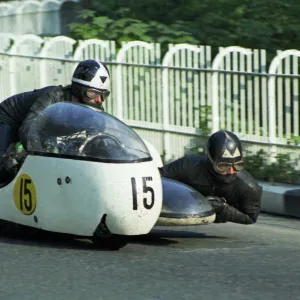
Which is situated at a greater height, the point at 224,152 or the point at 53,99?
the point at 53,99

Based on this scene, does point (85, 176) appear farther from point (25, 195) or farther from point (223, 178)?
point (223, 178)

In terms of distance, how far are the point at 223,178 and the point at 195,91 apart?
4261 mm

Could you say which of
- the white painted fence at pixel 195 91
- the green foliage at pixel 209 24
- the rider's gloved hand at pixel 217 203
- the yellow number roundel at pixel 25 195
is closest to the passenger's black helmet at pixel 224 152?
the rider's gloved hand at pixel 217 203

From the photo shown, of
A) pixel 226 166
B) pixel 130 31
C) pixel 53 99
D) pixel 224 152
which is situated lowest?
pixel 226 166

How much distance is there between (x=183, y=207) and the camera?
8547mm

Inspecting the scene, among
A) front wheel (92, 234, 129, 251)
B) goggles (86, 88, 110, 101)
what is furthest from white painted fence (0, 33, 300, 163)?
front wheel (92, 234, 129, 251)

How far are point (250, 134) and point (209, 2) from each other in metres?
4.61

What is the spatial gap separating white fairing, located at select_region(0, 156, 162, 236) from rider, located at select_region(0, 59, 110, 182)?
2.20ft

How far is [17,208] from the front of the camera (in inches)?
346

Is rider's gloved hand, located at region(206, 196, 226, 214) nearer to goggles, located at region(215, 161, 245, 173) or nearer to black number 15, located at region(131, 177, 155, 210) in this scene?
goggles, located at region(215, 161, 245, 173)

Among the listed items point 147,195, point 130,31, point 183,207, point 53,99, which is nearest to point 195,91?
point 130,31

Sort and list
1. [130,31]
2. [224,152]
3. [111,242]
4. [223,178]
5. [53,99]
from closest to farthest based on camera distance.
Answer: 1. [111,242]
2. [224,152]
3. [223,178]
4. [53,99]
5. [130,31]

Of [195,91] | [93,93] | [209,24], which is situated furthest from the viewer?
[209,24]

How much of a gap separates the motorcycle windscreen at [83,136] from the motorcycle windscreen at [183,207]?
47 centimetres
